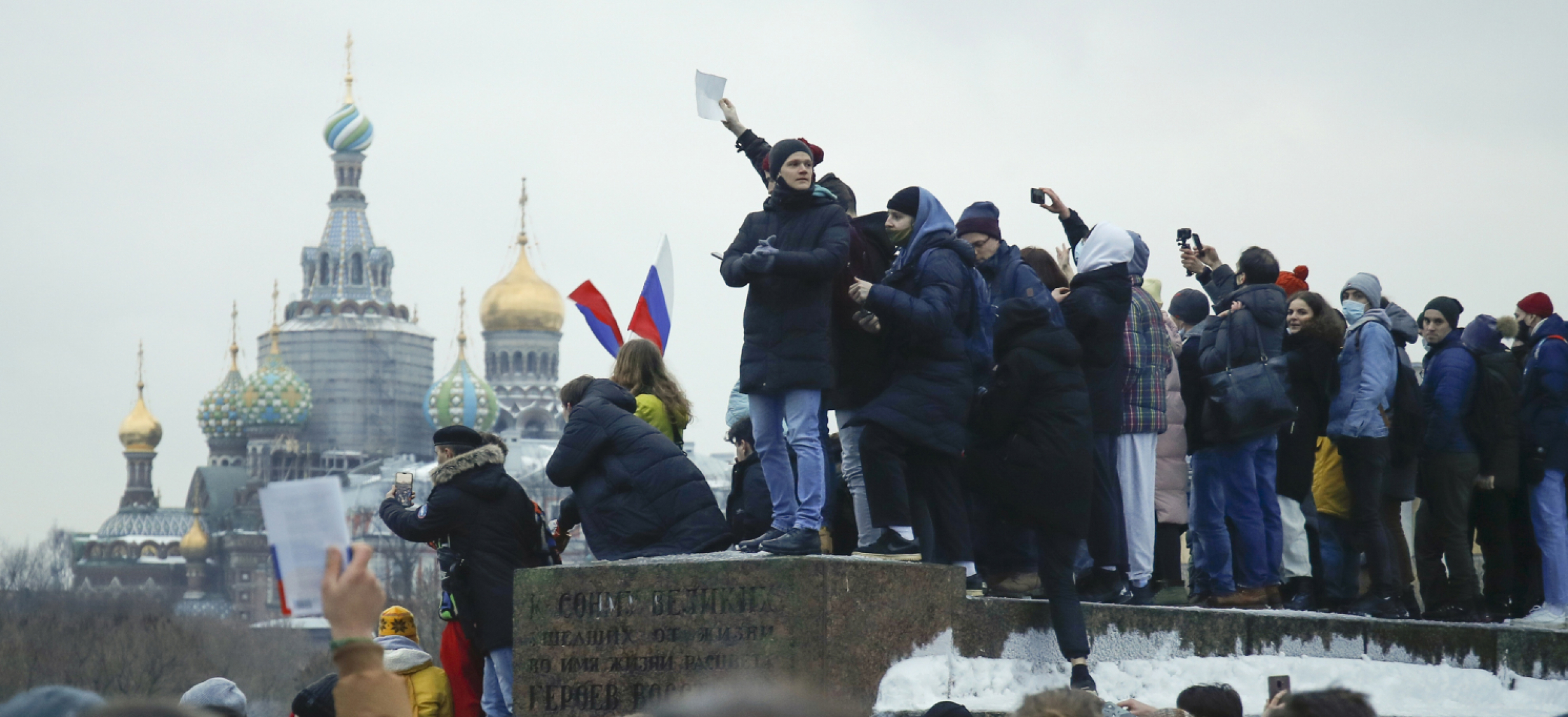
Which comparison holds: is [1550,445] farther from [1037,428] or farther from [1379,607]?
[1037,428]

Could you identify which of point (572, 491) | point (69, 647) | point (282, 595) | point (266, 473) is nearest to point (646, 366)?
point (572, 491)

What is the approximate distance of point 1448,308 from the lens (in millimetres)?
9164

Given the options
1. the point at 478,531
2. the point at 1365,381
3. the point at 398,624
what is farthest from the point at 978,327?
the point at 398,624

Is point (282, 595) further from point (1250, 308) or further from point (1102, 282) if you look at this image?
point (1250, 308)

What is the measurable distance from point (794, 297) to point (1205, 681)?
2.10m

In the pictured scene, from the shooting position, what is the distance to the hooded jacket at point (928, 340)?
704 cm

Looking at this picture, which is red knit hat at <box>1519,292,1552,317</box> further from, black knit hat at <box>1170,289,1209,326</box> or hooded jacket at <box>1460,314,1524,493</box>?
black knit hat at <box>1170,289,1209,326</box>

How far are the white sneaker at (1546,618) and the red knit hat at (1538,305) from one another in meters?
1.37

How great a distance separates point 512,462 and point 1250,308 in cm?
8523

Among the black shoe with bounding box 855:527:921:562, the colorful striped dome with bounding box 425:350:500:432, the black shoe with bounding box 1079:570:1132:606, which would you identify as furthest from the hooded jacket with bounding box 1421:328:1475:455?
the colorful striped dome with bounding box 425:350:500:432

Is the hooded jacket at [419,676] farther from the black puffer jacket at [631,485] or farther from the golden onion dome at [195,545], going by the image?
the golden onion dome at [195,545]

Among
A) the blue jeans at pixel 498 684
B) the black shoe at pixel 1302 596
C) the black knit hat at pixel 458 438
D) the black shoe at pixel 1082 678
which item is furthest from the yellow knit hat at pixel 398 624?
the black shoe at pixel 1302 596

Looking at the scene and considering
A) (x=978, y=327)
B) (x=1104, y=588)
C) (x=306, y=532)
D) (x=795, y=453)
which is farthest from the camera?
(x=1104, y=588)

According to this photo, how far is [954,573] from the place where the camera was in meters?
6.96
